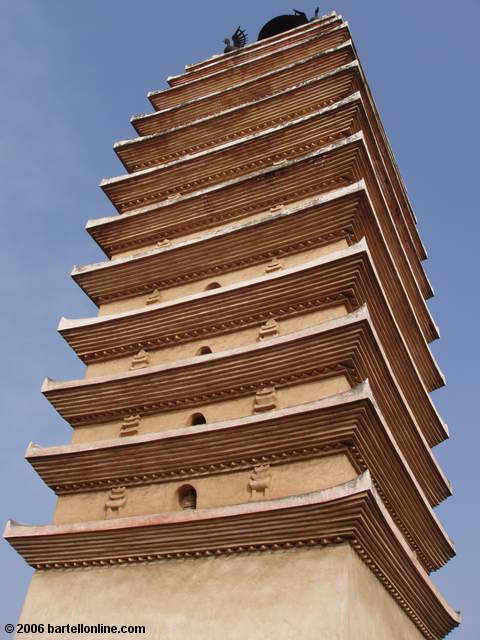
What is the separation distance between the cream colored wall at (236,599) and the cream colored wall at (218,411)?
7.75 ft

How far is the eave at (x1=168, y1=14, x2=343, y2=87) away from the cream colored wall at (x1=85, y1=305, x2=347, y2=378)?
32.4 ft

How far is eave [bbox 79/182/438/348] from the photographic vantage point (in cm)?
1242

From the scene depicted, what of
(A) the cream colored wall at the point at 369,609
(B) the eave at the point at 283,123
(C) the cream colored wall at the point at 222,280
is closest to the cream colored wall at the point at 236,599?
(A) the cream colored wall at the point at 369,609

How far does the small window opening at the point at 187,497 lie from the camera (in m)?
11.0

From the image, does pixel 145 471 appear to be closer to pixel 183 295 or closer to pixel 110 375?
pixel 110 375

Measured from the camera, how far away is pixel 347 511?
888cm

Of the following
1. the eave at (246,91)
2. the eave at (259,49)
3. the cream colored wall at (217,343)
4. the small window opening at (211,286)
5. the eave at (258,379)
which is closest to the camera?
the eave at (258,379)

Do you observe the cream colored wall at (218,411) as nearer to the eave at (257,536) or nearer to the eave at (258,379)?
the eave at (258,379)

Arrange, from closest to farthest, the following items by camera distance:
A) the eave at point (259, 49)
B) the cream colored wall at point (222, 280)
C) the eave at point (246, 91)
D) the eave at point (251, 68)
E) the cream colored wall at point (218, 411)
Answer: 1. the cream colored wall at point (218, 411)
2. the cream colored wall at point (222, 280)
3. the eave at point (246, 91)
4. the eave at point (251, 68)
5. the eave at point (259, 49)

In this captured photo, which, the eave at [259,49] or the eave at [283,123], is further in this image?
the eave at [259,49]

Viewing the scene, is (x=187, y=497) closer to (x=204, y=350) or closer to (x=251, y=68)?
(x=204, y=350)

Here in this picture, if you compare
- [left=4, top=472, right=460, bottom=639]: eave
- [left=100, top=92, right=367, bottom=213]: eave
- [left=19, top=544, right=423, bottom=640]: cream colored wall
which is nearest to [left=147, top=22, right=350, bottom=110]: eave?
[left=100, top=92, right=367, bottom=213]: eave

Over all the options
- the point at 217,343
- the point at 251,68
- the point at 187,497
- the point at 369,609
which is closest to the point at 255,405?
the point at 187,497

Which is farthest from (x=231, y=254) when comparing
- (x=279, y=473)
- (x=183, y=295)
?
(x=279, y=473)
